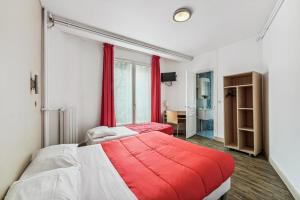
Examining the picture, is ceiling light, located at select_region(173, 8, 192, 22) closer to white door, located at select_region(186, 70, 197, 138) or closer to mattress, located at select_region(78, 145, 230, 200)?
white door, located at select_region(186, 70, 197, 138)

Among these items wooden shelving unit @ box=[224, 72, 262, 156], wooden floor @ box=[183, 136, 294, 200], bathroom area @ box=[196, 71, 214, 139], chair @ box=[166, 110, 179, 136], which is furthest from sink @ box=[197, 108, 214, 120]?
wooden floor @ box=[183, 136, 294, 200]

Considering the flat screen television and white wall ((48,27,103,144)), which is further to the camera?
the flat screen television

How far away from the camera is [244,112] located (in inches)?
127

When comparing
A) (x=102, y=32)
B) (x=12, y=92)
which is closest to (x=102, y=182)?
(x=12, y=92)

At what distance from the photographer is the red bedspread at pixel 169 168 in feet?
3.36

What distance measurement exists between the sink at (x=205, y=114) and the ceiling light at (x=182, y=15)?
315cm

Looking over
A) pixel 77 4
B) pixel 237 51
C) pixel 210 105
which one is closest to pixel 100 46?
pixel 77 4

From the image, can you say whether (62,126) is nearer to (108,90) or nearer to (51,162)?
(108,90)

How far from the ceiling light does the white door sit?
1.98 m

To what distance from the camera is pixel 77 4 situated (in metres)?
2.08

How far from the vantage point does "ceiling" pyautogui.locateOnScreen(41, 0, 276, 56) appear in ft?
6.79

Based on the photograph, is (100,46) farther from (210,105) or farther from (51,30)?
(210,105)

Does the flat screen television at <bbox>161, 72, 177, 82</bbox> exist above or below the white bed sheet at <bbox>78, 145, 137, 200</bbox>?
above

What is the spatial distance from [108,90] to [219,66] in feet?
10.6
